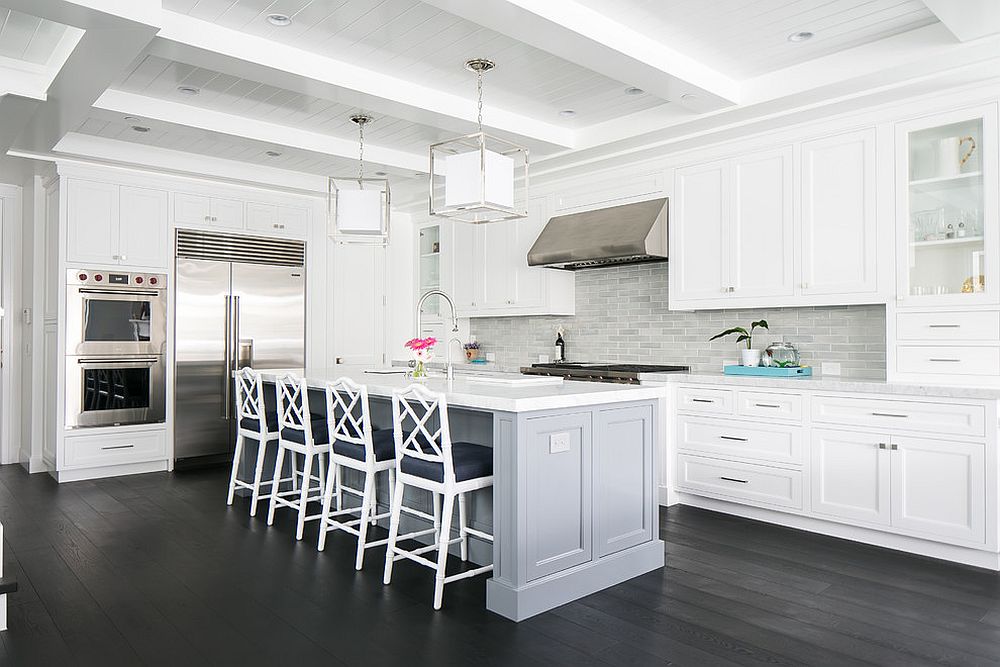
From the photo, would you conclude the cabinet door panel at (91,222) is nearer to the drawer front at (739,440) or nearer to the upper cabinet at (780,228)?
the upper cabinet at (780,228)

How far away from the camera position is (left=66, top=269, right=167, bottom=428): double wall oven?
576 cm

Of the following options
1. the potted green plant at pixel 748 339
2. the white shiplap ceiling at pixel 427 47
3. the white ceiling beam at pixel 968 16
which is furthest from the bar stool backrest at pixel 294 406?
the white ceiling beam at pixel 968 16

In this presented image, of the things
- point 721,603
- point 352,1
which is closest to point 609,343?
point 721,603

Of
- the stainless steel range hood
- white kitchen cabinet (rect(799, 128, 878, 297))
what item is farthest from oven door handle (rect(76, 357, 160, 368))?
white kitchen cabinet (rect(799, 128, 878, 297))

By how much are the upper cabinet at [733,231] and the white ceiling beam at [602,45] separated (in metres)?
0.58

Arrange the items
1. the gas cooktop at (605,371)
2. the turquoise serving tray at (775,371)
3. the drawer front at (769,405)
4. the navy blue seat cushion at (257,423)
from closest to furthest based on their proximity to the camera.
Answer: the drawer front at (769,405)
the turquoise serving tray at (775,371)
the navy blue seat cushion at (257,423)
the gas cooktop at (605,371)

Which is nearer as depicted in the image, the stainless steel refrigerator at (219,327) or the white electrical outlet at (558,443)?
the white electrical outlet at (558,443)

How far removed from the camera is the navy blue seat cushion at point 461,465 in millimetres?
3160

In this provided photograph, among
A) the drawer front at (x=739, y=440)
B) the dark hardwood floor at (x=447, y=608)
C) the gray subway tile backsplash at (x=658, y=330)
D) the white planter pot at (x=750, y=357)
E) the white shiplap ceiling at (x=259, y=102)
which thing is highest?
the white shiplap ceiling at (x=259, y=102)

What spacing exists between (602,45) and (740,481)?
2760 mm

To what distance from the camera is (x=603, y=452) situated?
11.1ft

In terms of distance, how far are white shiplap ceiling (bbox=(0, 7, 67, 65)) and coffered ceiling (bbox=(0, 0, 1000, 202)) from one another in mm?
10

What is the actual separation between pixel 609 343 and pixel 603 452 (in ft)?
9.17

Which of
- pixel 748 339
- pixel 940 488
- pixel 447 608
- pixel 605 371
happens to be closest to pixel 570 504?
pixel 447 608
